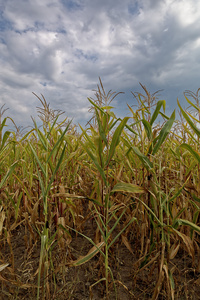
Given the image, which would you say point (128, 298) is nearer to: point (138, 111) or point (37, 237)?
point (37, 237)

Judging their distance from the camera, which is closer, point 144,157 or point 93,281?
point 144,157

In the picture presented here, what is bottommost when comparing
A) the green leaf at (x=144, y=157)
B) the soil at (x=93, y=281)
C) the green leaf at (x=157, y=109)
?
the soil at (x=93, y=281)

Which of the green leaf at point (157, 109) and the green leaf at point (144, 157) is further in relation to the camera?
the green leaf at point (157, 109)

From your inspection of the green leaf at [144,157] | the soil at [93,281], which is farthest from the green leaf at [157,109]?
the soil at [93,281]

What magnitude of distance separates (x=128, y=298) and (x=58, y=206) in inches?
31.7

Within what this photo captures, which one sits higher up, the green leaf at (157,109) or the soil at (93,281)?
the green leaf at (157,109)

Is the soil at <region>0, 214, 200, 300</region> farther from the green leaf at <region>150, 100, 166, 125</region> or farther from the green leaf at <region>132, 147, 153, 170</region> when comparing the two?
the green leaf at <region>150, 100, 166, 125</region>

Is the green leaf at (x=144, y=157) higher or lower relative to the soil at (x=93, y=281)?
higher

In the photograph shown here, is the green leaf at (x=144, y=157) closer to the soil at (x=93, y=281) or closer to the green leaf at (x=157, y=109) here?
the green leaf at (x=157, y=109)

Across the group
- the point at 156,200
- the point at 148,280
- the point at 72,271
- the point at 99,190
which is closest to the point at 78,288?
the point at 72,271

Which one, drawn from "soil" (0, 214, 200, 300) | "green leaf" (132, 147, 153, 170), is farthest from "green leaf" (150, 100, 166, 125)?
"soil" (0, 214, 200, 300)

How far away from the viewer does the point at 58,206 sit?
5.76ft

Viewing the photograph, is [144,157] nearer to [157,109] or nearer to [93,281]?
[157,109]

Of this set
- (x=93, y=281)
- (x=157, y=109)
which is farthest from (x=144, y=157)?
(x=93, y=281)
